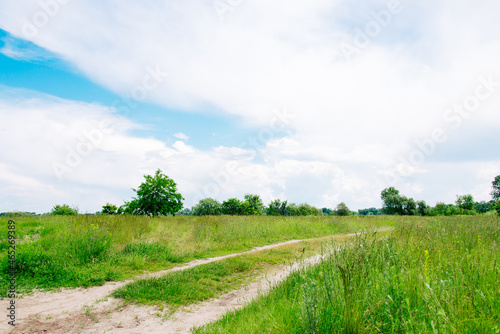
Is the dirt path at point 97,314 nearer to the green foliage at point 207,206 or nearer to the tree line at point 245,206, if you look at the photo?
the tree line at point 245,206

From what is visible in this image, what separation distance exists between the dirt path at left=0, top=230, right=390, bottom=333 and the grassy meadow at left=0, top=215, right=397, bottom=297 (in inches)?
35.3

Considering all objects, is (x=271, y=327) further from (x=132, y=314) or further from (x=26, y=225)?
(x=26, y=225)

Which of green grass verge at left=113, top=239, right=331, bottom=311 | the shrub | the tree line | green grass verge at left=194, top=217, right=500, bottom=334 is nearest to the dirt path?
green grass verge at left=113, top=239, right=331, bottom=311

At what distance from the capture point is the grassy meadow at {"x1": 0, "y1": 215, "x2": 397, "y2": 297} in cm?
748

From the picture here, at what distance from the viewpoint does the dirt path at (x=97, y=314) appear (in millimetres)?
4793

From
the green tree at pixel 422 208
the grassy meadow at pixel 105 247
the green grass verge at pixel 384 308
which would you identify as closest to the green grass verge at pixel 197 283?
the green grass verge at pixel 384 308

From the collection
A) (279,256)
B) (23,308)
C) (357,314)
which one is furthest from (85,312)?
(279,256)

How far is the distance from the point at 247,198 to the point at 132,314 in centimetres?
7505

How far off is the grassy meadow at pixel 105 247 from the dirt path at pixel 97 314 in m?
0.90

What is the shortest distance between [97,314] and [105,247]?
4.49 metres

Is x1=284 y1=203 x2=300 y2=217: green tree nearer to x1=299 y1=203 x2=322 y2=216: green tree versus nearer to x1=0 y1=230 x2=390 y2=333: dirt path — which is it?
x1=299 y1=203 x2=322 y2=216: green tree

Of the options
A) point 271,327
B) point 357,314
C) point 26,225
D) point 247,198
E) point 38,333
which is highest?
point 247,198

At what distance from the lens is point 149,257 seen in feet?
31.1

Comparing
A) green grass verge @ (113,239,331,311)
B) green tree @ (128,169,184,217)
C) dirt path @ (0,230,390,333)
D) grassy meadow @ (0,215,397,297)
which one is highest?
green tree @ (128,169,184,217)
